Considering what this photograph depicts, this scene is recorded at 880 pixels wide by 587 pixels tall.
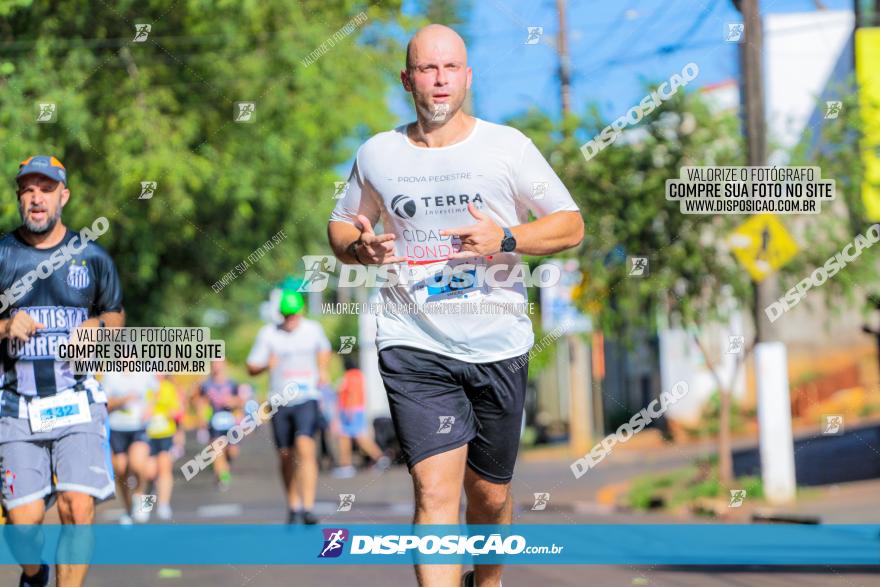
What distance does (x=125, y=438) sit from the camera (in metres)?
12.9

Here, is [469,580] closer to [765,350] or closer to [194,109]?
[765,350]

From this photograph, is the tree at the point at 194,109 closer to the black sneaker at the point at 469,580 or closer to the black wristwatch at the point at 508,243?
the black sneaker at the point at 469,580

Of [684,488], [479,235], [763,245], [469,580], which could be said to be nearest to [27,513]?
[469,580]

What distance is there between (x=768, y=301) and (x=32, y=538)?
29.1ft

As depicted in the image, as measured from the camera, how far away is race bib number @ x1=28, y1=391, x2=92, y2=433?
246 inches

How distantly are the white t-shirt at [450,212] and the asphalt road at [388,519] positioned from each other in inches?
103

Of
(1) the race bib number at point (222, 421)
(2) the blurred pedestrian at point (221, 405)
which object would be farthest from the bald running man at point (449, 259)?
(1) the race bib number at point (222, 421)

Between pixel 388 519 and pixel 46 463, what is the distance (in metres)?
6.39

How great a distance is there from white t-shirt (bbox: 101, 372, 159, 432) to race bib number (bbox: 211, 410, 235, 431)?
430cm

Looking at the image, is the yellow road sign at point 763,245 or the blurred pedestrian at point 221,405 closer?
the yellow road sign at point 763,245

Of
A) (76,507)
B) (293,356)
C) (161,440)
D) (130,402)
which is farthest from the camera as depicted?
(161,440)

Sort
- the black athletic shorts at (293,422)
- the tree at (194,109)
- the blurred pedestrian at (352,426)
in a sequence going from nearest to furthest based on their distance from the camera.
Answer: the black athletic shorts at (293,422) < the tree at (194,109) < the blurred pedestrian at (352,426)

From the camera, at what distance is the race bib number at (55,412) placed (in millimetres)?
6258
